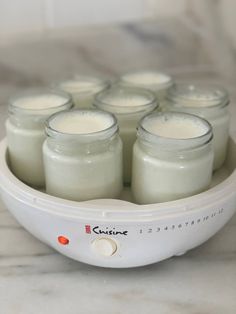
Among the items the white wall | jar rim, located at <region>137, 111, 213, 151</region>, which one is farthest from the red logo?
the white wall

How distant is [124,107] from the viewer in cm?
68

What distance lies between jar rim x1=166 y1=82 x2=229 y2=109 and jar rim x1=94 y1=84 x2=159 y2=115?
0.03 m

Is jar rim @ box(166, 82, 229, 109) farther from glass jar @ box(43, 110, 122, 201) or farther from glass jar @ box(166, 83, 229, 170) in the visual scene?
glass jar @ box(43, 110, 122, 201)

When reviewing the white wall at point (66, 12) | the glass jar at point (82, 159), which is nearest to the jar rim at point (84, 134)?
the glass jar at point (82, 159)

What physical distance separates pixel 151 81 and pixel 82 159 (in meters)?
0.29

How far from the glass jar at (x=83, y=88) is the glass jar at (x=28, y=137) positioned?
2.4 inches

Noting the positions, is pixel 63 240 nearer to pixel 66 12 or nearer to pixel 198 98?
pixel 198 98

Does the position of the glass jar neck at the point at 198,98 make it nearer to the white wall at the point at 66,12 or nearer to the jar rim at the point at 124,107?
the jar rim at the point at 124,107

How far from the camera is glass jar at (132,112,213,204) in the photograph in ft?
1.86

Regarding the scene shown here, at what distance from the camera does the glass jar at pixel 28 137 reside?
2.14 ft

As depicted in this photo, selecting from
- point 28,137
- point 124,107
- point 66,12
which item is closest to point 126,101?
point 124,107

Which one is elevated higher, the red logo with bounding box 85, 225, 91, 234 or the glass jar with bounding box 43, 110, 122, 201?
the glass jar with bounding box 43, 110, 122, 201

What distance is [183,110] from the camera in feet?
→ 2.23

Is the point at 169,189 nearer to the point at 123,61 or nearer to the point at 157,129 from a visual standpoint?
the point at 157,129
